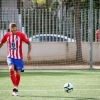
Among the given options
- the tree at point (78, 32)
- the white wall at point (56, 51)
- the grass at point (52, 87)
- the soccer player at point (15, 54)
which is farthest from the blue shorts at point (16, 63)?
the white wall at point (56, 51)

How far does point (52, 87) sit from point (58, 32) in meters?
8.97

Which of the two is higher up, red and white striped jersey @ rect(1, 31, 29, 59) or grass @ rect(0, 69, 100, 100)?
red and white striped jersey @ rect(1, 31, 29, 59)

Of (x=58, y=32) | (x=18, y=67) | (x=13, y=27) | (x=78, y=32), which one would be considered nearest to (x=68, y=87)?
(x=18, y=67)

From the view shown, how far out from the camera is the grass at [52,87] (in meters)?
12.0

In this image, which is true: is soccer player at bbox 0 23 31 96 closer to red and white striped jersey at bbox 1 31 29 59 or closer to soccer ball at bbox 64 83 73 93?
red and white striped jersey at bbox 1 31 29 59

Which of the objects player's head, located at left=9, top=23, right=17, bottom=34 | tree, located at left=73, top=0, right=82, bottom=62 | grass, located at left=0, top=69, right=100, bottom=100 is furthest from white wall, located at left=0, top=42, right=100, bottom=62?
player's head, located at left=9, top=23, right=17, bottom=34

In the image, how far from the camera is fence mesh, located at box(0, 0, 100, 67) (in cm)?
2259

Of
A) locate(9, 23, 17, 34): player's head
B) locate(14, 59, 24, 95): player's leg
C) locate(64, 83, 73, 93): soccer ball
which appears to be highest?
locate(9, 23, 17, 34): player's head

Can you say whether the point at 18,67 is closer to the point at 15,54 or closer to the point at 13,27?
the point at 15,54

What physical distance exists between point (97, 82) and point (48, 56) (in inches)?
325

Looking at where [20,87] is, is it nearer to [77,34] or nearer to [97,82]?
[97,82]

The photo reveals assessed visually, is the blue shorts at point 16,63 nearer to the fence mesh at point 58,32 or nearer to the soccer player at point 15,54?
the soccer player at point 15,54

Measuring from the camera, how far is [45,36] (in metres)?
23.3

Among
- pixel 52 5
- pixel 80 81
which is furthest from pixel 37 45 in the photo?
pixel 80 81
